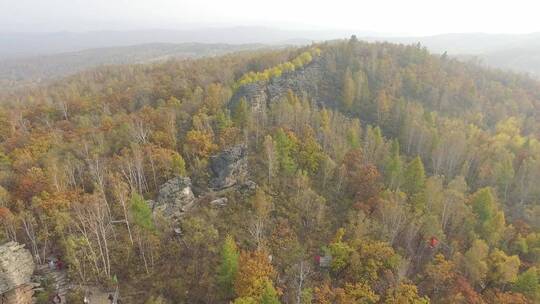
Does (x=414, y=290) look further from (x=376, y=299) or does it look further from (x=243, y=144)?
(x=243, y=144)

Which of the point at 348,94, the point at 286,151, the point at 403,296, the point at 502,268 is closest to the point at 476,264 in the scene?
the point at 502,268

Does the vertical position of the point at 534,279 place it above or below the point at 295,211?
below

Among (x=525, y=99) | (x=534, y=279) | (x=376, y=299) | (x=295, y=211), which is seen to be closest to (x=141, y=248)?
(x=295, y=211)

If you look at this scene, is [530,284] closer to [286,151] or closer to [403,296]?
[403,296]

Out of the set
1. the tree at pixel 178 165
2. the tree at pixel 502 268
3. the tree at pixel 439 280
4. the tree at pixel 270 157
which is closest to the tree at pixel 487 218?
the tree at pixel 502 268

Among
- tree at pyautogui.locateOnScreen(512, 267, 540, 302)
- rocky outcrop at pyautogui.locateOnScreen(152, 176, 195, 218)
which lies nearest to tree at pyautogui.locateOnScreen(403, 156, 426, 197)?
tree at pyautogui.locateOnScreen(512, 267, 540, 302)

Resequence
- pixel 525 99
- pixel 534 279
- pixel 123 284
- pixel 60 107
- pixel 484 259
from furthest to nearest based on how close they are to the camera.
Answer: pixel 525 99
pixel 60 107
pixel 484 259
pixel 534 279
pixel 123 284
